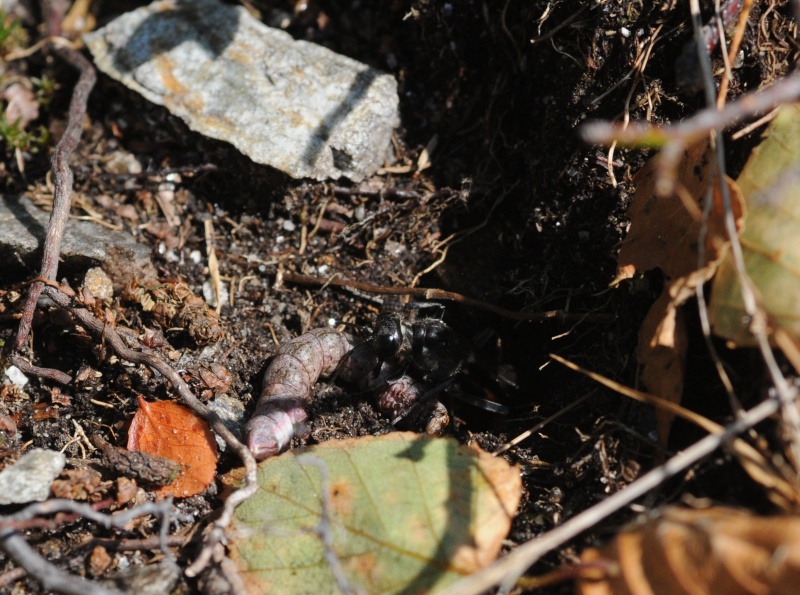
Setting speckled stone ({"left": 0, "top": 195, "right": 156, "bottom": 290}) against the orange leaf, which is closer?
the orange leaf

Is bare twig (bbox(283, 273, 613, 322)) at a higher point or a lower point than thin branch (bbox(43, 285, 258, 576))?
higher

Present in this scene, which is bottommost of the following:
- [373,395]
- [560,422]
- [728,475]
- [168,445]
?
[168,445]

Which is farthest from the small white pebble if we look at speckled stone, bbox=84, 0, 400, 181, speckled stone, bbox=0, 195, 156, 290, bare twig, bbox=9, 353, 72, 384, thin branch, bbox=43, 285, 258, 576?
speckled stone, bbox=84, 0, 400, 181

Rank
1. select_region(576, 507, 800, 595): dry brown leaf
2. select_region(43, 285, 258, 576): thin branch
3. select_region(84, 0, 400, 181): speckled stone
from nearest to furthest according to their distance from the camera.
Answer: select_region(576, 507, 800, 595): dry brown leaf
select_region(43, 285, 258, 576): thin branch
select_region(84, 0, 400, 181): speckled stone

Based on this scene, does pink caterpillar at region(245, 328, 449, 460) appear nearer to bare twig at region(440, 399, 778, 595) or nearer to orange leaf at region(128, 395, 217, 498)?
orange leaf at region(128, 395, 217, 498)

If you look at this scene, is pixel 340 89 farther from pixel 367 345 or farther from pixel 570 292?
pixel 570 292

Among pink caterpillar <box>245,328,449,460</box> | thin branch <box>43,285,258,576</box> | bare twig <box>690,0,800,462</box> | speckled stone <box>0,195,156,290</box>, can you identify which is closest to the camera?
bare twig <box>690,0,800,462</box>

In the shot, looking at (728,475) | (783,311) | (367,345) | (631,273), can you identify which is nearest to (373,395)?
(367,345)
